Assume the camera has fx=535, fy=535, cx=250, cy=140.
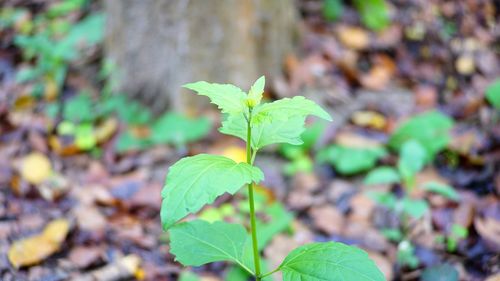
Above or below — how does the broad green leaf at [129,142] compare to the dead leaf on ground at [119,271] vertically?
above

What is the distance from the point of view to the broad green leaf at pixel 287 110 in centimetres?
128

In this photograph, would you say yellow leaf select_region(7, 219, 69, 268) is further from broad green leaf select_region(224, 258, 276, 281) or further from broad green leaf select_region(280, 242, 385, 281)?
broad green leaf select_region(280, 242, 385, 281)

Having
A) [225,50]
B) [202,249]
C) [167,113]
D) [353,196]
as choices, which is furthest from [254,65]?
[202,249]

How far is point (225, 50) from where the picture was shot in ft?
11.8

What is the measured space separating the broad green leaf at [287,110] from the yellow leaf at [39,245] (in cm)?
126

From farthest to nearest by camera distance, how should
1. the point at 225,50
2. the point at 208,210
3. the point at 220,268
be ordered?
the point at 225,50 → the point at 208,210 → the point at 220,268

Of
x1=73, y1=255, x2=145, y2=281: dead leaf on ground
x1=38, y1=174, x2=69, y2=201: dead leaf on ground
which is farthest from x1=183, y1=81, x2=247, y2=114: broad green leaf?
x1=38, y1=174, x2=69, y2=201: dead leaf on ground

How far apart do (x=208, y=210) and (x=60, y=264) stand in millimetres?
831

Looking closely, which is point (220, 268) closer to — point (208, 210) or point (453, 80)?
point (208, 210)

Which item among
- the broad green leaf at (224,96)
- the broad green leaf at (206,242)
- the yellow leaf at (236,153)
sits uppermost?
the broad green leaf at (224,96)

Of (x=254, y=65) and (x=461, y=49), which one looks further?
(x=461, y=49)

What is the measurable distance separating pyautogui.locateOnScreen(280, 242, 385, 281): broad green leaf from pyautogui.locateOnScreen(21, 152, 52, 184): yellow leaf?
2.07 m

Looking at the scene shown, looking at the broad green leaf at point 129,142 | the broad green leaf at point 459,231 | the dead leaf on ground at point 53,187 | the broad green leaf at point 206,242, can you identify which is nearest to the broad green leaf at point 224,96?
the broad green leaf at point 206,242

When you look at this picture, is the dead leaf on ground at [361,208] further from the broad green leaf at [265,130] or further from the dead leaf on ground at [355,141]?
the broad green leaf at [265,130]
